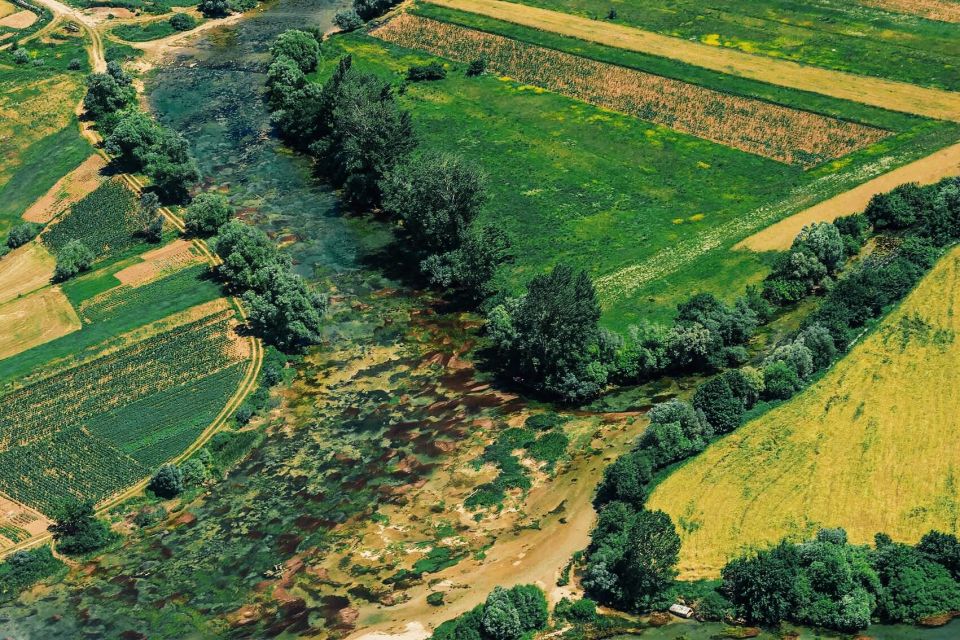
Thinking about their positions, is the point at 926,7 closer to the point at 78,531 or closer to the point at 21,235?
the point at 21,235

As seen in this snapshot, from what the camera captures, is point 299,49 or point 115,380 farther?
point 299,49

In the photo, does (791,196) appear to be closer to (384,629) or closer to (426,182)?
(426,182)

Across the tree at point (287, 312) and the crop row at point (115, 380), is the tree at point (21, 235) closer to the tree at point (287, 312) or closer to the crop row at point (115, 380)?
the crop row at point (115, 380)

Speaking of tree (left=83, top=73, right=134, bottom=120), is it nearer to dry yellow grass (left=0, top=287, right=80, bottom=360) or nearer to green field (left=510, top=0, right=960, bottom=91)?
dry yellow grass (left=0, top=287, right=80, bottom=360)

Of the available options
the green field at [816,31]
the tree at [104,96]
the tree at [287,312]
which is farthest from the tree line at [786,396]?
the tree at [104,96]

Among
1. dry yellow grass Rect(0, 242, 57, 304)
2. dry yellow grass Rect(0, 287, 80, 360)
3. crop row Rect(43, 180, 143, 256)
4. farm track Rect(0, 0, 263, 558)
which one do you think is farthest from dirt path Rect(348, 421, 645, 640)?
crop row Rect(43, 180, 143, 256)

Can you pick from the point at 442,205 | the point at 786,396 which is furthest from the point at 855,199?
the point at 442,205
